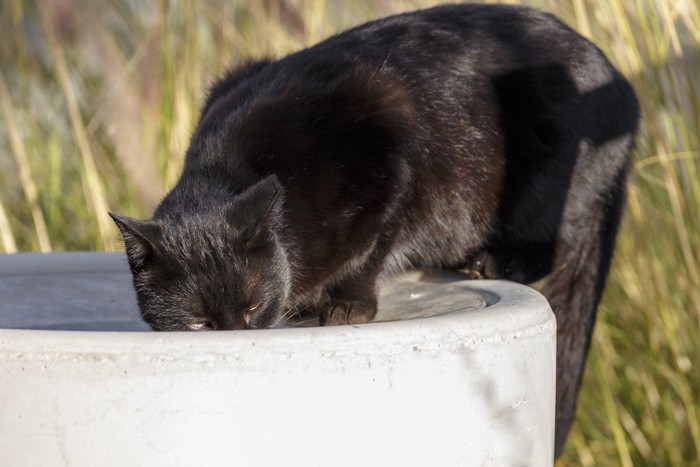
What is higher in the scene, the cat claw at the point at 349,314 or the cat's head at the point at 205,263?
the cat's head at the point at 205,263

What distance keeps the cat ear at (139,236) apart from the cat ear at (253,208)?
0.45 ft

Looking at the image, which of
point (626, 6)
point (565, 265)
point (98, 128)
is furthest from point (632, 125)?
point (98, 128)

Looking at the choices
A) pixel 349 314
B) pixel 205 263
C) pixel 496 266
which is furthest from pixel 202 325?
pixel 496 266

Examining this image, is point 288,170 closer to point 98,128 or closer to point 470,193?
point 470,193

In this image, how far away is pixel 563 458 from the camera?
9.64ft

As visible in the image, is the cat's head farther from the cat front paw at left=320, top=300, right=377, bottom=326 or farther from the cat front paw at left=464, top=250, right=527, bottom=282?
the cat front paw at left=464, top=250, right=527, bottom=282

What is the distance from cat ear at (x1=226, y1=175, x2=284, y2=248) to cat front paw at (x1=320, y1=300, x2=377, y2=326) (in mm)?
334

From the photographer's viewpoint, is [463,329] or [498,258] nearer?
[463,329]

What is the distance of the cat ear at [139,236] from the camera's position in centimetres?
159

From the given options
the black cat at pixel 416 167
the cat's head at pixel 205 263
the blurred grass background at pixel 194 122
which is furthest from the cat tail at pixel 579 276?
the cat's head at pixel 205 263

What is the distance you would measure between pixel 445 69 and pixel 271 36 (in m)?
1.19

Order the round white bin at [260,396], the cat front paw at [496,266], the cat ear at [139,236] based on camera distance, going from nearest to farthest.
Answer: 1. the round white bin at [260,396]
2. the cat ear at [139,236]
3. the cat front paw at [496,266]

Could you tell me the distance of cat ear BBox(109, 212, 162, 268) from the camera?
1.59 metres

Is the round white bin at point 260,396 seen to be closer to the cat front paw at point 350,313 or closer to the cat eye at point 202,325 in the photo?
the cat eye at point 202,325
